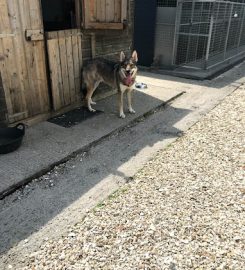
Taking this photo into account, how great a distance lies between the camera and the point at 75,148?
486 centimetres

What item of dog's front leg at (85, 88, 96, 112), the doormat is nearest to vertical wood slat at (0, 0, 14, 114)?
the doormat

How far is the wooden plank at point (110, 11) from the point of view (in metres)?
6.18

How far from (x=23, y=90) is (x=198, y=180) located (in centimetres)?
345

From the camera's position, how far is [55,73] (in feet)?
18.8

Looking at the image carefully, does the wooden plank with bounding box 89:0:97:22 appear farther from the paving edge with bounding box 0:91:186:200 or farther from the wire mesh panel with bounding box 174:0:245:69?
the wire mesh panel with bounding box 174:0:245:69

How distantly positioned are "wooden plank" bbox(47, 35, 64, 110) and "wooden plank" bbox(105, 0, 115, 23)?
136cm

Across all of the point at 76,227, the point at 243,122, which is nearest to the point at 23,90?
the point at 76,227

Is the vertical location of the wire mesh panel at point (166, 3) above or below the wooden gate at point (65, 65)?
above

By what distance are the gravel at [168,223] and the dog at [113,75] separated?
1.78 meters

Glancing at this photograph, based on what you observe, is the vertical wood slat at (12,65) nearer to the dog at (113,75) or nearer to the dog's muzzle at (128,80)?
the dog at (113,75)

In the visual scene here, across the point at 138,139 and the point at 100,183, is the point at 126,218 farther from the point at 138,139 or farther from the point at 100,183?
the point at 138,139

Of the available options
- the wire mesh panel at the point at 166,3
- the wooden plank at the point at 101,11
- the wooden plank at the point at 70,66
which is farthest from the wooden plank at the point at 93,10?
the wire mesh panel at the point at 166,3

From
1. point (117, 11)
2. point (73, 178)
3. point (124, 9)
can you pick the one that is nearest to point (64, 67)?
point (117, 11)

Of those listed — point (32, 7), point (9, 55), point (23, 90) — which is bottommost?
point (23, 90)
